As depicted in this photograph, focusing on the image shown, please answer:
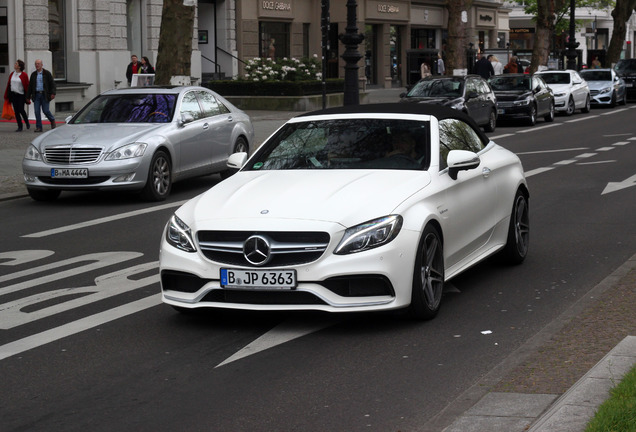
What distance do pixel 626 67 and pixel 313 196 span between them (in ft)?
147

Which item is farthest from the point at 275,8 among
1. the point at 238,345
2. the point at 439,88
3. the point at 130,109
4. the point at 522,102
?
the point at 238,345

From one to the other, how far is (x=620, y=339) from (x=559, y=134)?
22.2 meters

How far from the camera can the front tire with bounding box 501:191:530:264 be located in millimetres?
9797

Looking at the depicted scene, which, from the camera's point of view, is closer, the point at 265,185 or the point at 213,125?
the point at 265,185

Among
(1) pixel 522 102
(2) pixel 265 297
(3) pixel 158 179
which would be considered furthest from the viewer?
(1) pixel 522 102

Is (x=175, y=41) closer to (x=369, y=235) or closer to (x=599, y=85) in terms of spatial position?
(x=369, y=235)

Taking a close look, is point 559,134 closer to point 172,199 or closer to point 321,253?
point 172,199

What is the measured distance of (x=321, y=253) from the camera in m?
7.28

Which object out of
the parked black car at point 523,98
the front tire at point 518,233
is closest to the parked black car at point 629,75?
the parked black car at point 523,98

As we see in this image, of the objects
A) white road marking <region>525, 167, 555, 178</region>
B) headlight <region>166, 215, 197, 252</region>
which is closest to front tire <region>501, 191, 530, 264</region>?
headlight <region>166, 215, 197, 252</region>

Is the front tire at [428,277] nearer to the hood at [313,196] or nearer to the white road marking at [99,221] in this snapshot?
the hood at [313,196]

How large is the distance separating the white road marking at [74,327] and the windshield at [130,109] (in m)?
7.81

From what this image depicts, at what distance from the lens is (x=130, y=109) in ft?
54.1

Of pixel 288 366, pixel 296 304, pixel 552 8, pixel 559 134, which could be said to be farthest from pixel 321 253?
pixel 552 8
